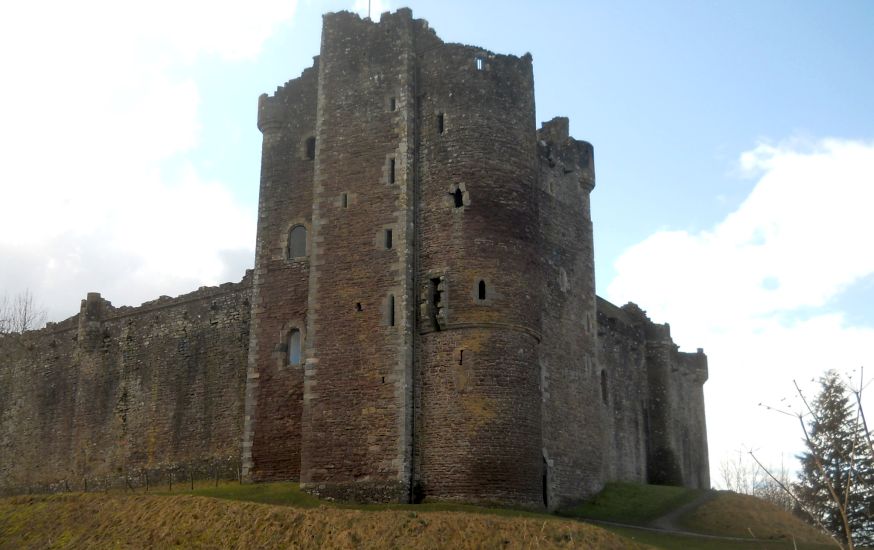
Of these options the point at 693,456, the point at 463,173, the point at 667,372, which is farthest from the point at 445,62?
the point at 693,456

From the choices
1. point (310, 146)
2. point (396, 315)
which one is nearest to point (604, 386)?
point (396, 315)

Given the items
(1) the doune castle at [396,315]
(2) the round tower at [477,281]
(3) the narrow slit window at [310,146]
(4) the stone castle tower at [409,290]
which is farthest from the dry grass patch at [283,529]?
(3) the narrow slit window at [310,146]

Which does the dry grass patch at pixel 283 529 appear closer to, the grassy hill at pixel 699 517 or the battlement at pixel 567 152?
the grassy hill at pixel 699 517

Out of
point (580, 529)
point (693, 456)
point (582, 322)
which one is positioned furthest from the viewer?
point (693, 456)

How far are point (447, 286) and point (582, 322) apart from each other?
33.5ft

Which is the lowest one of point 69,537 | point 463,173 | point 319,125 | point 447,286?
point 69,537

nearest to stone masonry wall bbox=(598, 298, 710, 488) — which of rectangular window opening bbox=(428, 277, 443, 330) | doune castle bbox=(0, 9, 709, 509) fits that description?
doune castle bbox=(0, 9, 709, 509)

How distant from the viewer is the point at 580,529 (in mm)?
24359

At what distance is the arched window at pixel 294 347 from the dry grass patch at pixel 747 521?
46.9ft

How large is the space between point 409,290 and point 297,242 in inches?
229

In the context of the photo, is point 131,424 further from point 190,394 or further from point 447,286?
point 447,286

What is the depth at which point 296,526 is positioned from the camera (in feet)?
80.0

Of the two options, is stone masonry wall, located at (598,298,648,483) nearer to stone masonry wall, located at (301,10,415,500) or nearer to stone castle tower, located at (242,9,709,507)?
stone castle tower, located at (242,9,709,507)

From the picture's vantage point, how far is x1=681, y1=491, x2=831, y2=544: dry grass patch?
107ft
